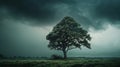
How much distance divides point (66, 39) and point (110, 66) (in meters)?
28.8

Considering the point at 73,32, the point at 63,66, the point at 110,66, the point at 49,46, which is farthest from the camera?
the point at 49,46

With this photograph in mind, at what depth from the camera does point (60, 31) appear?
52.6 metres

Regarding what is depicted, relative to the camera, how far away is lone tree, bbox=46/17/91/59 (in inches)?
2051

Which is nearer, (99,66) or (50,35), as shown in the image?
(99,66)

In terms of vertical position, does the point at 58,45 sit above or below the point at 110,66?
above

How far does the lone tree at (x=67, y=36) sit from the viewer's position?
52094mm

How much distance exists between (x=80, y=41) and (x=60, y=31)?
6.60 m

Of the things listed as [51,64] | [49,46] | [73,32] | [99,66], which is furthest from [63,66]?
[49,46]

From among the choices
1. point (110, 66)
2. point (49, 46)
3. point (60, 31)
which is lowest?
point (110, 66)

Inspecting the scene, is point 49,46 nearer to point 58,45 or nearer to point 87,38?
point 58,45

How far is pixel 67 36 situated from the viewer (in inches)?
2055

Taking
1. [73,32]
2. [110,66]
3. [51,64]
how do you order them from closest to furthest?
1. [110,66]
2. [51,64]
3. [73,32]

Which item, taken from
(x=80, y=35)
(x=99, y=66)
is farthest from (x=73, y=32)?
(x=99, y=66)

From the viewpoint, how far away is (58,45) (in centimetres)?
5509
